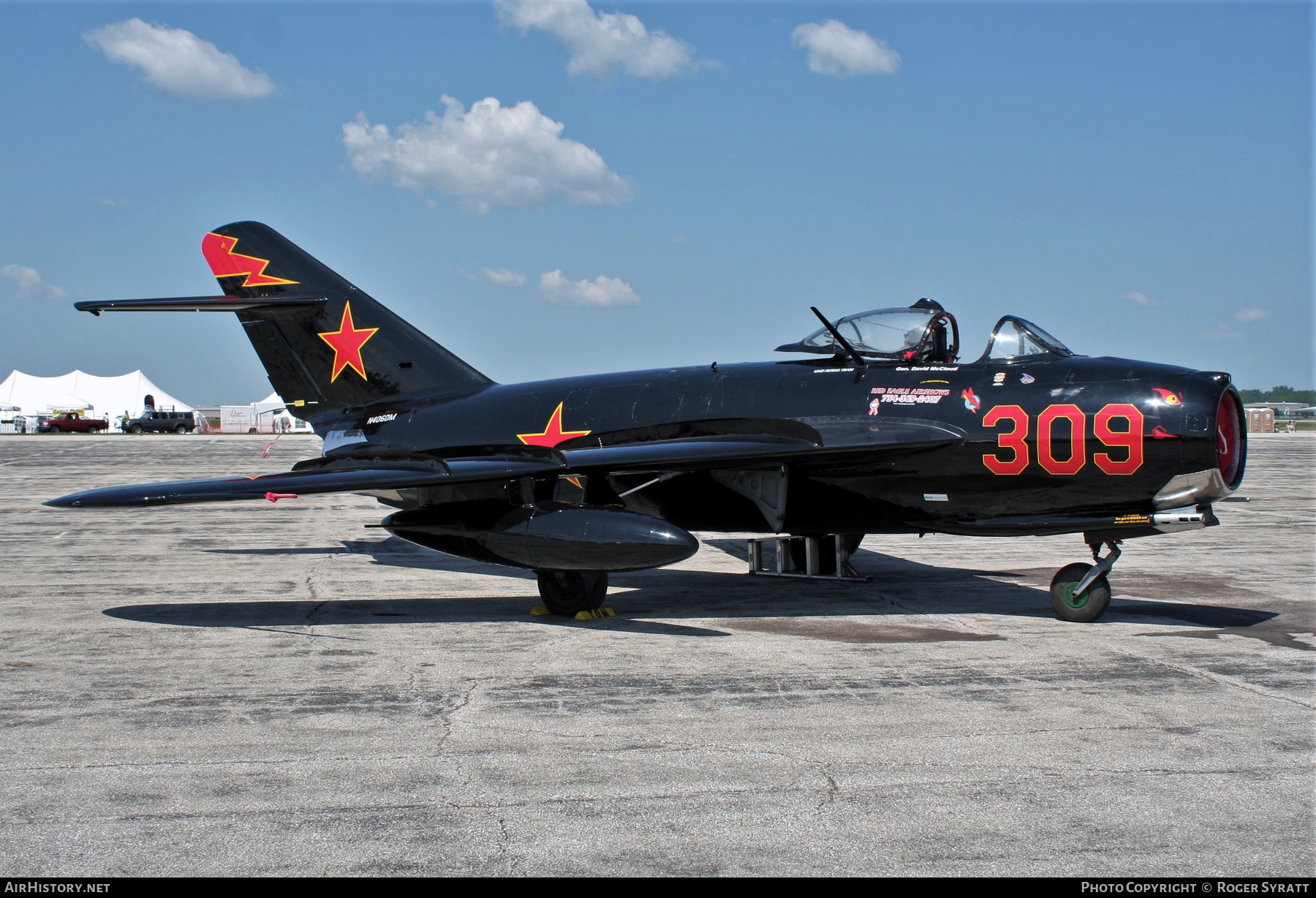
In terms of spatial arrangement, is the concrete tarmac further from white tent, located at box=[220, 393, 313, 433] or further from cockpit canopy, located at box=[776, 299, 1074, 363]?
white tent, located at box=[220, 393, 313, 433]

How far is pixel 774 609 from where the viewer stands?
10.1 metres

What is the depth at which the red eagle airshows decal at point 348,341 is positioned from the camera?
13422 mm

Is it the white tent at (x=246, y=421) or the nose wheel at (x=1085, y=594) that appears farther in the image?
the white tent at (x=246, y=421)

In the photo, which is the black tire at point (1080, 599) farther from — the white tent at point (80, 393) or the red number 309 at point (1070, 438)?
the white tent at point (80, 393)

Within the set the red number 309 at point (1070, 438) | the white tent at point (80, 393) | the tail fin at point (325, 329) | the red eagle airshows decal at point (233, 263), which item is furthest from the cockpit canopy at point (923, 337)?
the white tent at point (80, 393)

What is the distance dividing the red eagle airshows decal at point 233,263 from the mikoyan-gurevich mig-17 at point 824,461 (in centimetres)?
151

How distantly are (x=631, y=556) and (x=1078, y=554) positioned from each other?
876 cm

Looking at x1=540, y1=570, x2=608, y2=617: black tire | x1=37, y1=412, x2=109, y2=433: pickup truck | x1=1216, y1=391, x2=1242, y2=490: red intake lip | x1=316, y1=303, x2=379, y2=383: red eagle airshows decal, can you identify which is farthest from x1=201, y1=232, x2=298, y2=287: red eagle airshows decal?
x1=37, y1=412, x2=109, y2=433: pickup truck

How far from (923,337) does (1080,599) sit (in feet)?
9.45

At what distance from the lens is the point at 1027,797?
4.85 meters

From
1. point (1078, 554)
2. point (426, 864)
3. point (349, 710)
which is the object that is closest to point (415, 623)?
point (349, 710)

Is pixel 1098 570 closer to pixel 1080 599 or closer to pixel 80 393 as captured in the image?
pixel 1080 599

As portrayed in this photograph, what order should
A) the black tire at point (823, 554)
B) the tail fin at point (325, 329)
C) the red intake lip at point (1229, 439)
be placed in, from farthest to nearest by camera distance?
the tail fin at point (325, 329) → the black tire at point (823, 554) → the red intake lip at point (1229, 439)

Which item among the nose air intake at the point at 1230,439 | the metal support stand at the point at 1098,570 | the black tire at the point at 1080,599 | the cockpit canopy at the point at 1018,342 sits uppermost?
the cockpit canopy at the point at 1018,342
